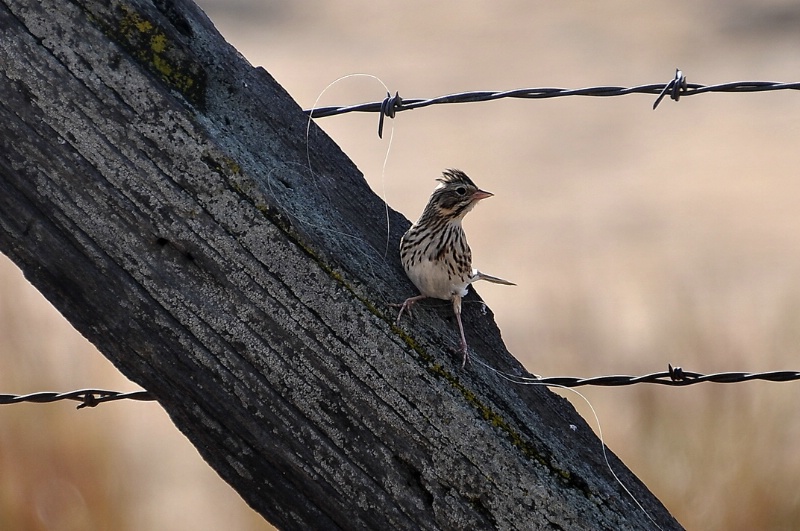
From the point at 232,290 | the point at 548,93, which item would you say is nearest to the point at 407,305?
the point at 232,290

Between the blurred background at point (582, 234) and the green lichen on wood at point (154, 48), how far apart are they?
14.7 feet

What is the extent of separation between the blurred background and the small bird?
316cm

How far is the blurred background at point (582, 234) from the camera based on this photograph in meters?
6.74

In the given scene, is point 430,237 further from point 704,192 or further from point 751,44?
point 751,44

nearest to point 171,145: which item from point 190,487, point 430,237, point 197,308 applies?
point 197,308

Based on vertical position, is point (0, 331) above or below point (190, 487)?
above

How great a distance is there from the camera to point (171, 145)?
2.54 metres

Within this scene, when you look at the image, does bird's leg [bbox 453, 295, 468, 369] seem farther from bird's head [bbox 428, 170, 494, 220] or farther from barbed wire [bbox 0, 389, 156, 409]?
barbed wire [bbox 0, 389, 156, 409]

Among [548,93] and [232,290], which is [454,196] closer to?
[548,93]

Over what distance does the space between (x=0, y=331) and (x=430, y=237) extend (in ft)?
13.8

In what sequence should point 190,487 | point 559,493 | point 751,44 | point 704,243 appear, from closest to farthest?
1. point 559,493
2. point 190,487
3. point 704,243
4. point 751,44

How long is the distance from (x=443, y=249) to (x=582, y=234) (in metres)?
13.0

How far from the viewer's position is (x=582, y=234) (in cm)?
1669

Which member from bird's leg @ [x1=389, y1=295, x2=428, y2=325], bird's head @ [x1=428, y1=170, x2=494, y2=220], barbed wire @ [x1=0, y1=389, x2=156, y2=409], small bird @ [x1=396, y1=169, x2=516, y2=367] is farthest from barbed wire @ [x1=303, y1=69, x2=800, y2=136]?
barbed wire @ [x1=0, y1=389, x2=156, y2=409]
